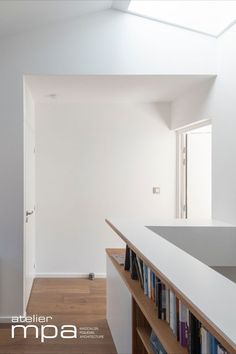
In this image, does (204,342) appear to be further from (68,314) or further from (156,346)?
(68,314)

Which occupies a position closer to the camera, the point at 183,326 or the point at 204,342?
the point at 204,342

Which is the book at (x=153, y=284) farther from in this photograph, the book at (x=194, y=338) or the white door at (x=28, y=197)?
the white door at (x=28, y=197)

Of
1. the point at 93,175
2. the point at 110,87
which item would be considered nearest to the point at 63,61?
the point at 110,87

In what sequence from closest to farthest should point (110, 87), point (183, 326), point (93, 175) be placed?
point (183, 326) < point (110, 87) < point (93, 175)

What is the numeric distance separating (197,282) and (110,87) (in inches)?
120

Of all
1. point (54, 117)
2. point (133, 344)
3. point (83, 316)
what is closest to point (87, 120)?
point (54, 117)

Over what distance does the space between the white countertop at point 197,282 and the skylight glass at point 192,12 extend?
7.10 ft

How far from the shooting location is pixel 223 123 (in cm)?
350

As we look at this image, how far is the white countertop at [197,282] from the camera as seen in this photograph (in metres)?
1.09

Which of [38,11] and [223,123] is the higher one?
[38,11]

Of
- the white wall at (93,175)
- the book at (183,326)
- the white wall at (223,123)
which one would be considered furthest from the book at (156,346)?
the white wall at (93,175)

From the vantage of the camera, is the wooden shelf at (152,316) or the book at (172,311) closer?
the wooden shelf at (152,316)

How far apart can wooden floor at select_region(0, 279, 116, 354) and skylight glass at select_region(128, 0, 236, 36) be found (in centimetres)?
297

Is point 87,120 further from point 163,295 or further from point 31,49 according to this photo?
point 163,295
